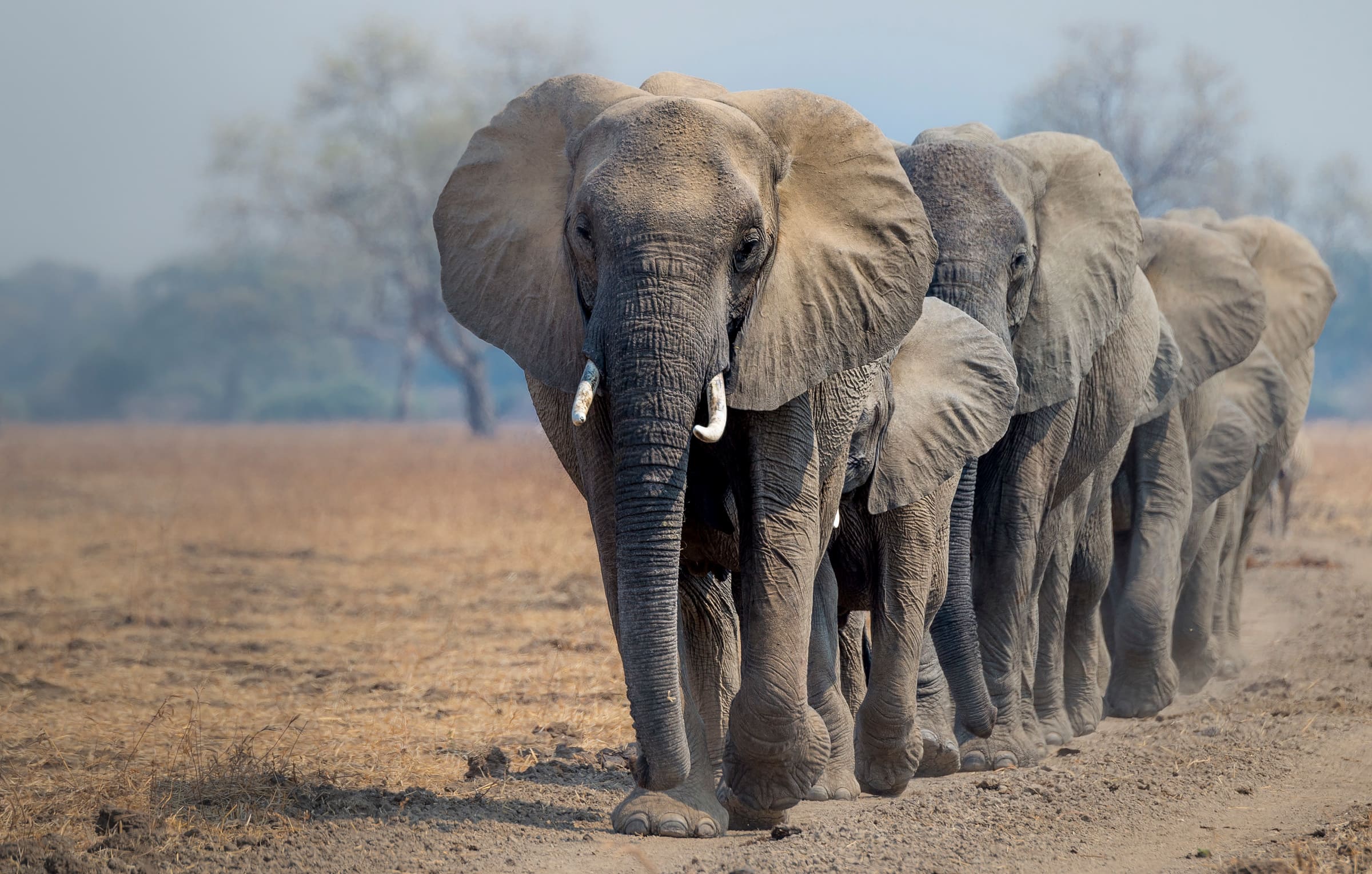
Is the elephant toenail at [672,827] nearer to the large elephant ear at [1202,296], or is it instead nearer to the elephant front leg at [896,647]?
the elephant front leg at [896,647]

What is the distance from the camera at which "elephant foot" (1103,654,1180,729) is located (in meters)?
8.00

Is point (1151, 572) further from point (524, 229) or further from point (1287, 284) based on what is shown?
point (524, 229)

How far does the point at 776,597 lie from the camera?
4.37m

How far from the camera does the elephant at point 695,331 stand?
3982 mm

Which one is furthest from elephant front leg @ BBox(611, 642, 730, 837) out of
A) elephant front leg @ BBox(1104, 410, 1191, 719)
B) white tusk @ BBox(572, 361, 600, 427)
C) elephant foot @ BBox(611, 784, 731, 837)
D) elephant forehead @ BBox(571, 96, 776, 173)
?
elephant front leg @ BBox(1104, 410, 1191, 719)

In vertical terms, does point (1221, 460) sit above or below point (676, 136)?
below

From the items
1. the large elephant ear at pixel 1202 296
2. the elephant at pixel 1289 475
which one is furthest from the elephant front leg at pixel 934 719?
the elephant at pixel 1289 475

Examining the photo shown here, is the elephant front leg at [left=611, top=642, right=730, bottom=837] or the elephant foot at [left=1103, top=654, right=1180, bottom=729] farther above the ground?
the elephant front leg at [left=611, top=642, right=730, bottom=837]

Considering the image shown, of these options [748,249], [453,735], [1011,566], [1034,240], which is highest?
[1034,240]

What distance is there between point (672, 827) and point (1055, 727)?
10.4 ft

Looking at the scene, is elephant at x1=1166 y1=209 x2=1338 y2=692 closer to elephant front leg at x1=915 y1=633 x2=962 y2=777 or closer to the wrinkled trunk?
elephant front leg at x1=915 y1=633 x2=962 y2=777

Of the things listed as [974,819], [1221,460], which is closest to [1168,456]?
[1221,460]

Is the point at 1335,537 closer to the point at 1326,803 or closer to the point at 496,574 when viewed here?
the point at 496,574

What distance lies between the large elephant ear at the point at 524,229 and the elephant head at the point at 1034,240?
82.8 inches
